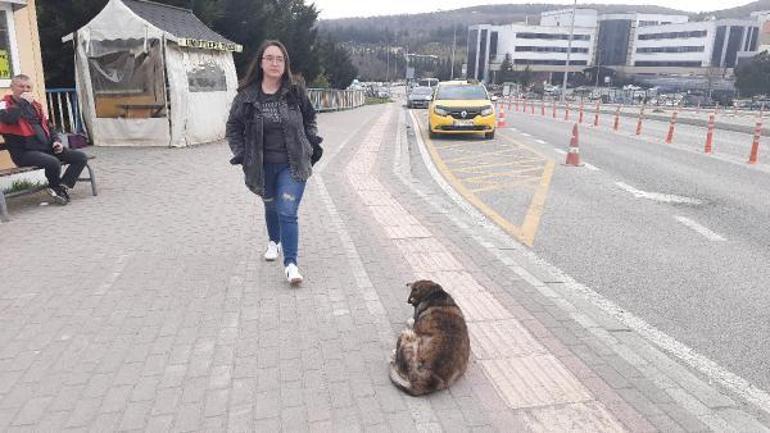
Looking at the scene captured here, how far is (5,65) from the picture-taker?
8531mm

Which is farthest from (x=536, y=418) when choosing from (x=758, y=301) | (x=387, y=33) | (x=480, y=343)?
(x=387, y=33)

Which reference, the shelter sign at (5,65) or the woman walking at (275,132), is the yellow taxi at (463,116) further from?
the woman walking at (275,132)

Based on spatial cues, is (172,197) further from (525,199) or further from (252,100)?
(525,199)

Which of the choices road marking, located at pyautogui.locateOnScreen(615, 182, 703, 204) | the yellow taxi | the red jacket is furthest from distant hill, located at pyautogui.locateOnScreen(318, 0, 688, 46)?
the red jacket

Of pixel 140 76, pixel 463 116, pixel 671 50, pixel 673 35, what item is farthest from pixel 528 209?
pixel 673 35

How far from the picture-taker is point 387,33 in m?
146

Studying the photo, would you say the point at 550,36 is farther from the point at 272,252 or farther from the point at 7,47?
the point at 272,252

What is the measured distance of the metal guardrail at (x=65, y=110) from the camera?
43.5ft

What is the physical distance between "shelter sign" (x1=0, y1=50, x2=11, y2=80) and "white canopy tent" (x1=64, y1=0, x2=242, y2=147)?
4.47m

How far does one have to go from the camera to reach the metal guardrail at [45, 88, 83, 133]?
1326cm

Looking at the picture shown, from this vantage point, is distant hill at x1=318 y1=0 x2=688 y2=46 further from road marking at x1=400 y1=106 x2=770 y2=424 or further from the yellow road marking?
road marking at x1=400 y1=106 x2=770 y2=424

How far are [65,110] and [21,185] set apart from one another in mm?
6769

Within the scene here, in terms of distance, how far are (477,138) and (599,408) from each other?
53.2 feet

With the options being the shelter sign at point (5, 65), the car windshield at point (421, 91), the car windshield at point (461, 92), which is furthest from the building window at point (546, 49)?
the shelter sign at point (5, 65)
